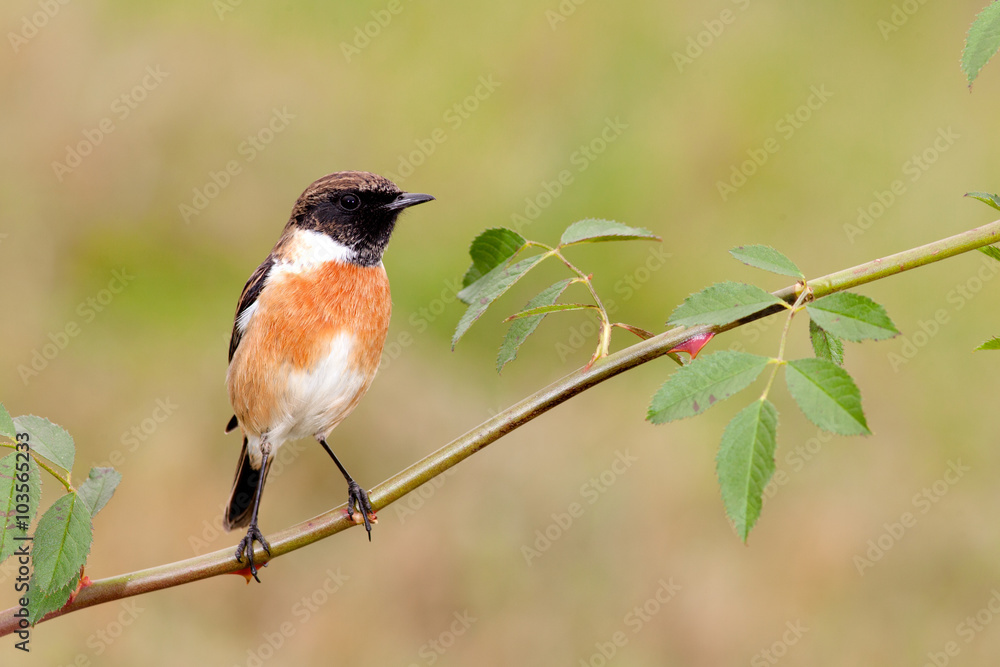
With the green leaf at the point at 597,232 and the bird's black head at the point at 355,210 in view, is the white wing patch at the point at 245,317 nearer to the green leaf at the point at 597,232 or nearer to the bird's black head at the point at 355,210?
the bird's black head at the point at 355,210

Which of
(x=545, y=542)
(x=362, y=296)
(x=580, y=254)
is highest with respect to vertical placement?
(x=362, y=296)

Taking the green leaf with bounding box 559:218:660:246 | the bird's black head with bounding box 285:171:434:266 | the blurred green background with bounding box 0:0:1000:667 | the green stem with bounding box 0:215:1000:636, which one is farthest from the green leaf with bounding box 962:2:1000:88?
the blurred green background with bounding box 0:0:1000:667

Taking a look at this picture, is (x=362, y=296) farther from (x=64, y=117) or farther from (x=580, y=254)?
(x=64, y=117)

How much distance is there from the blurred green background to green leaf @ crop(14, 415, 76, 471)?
4.87 meters

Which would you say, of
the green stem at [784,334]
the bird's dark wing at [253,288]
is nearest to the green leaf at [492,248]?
the green stem at [784,334]

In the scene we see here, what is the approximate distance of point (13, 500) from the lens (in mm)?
1976

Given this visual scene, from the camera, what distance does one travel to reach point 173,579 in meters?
2.06

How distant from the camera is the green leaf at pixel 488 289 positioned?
2299 mm

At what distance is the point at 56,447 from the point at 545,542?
517cm

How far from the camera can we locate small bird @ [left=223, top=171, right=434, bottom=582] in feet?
11.8

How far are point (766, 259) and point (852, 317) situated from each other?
0.27m

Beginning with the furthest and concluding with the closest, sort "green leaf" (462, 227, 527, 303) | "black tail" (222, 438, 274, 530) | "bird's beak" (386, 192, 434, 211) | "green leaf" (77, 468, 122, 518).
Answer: "black tail" (222, 438, 274, 530)
"bird's beak" (386, 192, 434, 211)
"green leaf" (462, 227, 527, 303)
"green leaf" (77, 468, 122, 518)

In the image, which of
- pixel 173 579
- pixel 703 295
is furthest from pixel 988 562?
pixel 173 579

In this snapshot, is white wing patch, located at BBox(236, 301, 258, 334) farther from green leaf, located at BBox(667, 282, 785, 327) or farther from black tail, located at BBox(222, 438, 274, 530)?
green leaf, located at BBox(667, 282, 785, 327)
